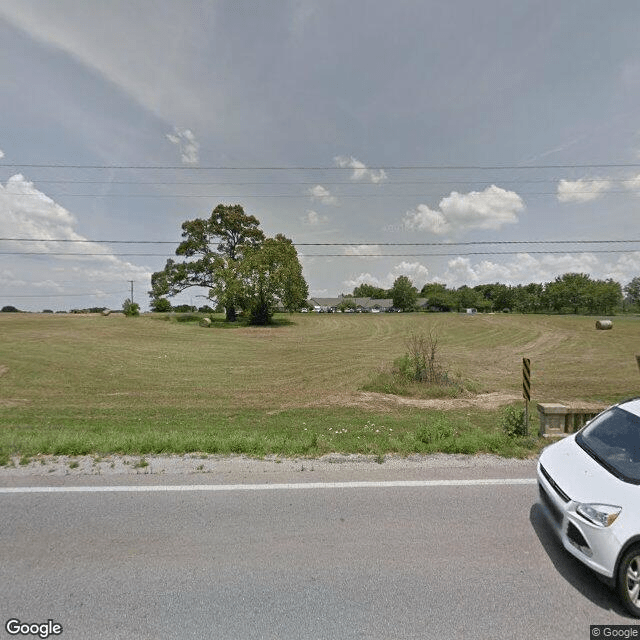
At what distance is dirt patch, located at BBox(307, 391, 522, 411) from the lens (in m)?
9.39

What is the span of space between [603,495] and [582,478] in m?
0.29

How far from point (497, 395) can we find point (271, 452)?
8115 millimetres

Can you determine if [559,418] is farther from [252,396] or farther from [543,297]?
[543,297]

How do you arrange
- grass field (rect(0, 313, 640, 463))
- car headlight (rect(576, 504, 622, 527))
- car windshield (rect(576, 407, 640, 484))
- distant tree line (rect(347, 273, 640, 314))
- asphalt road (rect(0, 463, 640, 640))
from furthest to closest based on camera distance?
distant tree line (rect(347, 273, 640, 314)) → grass field (rect(0, 313, 640, 463)) → car windshield (rect(576, 407, 640, 484)) → car headlight (rect(576, 504, 622, 527)) → asphalt road (rect(0, 463, 640, 640))

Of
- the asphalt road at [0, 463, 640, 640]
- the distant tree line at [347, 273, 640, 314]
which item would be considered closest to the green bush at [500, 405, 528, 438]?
the asphalt road at [0, 463, 640, 640]

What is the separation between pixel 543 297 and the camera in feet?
298

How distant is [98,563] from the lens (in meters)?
3.10

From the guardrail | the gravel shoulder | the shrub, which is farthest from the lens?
the shrub

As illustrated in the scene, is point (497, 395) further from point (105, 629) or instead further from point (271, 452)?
point (105, 629)

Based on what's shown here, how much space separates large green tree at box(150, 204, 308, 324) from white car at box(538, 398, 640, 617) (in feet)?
101

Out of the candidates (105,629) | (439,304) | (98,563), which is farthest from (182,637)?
(439,304)

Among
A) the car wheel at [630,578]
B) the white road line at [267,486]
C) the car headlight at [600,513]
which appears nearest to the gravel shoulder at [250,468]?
the white road line at [267,486]

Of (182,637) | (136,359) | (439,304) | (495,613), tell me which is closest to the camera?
(182,637)

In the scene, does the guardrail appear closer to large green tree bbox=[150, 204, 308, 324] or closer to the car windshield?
A: the car windshield
